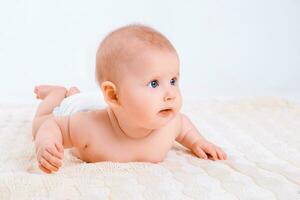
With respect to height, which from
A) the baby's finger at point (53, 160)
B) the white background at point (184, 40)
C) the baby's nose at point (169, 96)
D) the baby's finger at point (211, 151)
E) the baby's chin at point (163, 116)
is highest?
the baby's nose at point (169, 96)

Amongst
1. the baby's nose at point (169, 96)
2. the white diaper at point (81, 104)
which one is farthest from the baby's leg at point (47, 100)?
the baby's nose at point (169, 96)

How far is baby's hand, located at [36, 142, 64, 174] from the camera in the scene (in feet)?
3.72

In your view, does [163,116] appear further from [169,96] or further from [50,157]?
[50,157]

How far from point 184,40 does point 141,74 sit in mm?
1766

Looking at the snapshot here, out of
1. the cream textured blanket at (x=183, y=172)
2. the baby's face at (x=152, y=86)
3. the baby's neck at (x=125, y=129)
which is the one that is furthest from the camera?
the baby's neck at (x=125, y=129)

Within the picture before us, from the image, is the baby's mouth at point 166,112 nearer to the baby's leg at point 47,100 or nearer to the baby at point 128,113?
the baby at point 128,113

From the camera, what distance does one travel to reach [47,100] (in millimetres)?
1695

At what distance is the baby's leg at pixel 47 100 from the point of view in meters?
1.59

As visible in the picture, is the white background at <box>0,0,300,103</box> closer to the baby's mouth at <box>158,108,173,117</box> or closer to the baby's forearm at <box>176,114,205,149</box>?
the baby's forearm at <box>176,114,205,149</box>

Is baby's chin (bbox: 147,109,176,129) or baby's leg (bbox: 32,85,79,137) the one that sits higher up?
baby's chin (bbox: 147,109,176,129)

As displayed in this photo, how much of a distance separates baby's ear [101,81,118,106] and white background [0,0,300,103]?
1.41 metres

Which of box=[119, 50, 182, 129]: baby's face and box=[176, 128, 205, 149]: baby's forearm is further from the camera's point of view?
box=[176, 128, 205, 149]: baby's forearm

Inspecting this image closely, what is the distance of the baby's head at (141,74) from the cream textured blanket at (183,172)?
0.12 m

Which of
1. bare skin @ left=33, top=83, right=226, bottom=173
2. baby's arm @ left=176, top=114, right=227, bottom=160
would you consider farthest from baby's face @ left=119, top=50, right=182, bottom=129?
baby's arm @ left=176, top=114, right=227, bottom=160
